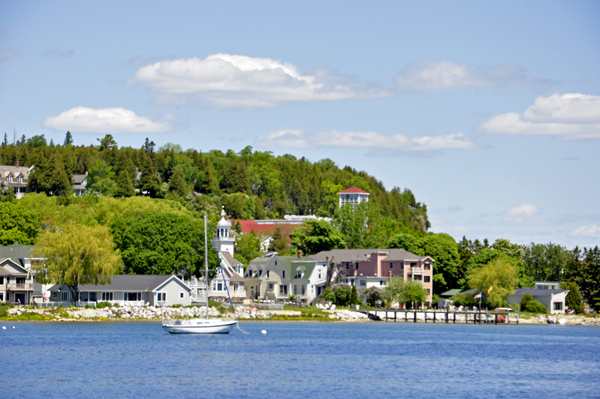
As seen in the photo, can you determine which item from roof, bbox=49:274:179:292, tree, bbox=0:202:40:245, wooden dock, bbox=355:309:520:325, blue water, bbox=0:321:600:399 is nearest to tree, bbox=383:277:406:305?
wooden dock, bbox=355:309:520:325

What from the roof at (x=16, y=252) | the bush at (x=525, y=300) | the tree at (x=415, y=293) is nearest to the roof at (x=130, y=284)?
the roof at (x=16, y=252)

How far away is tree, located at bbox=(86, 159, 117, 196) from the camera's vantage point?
16062cm

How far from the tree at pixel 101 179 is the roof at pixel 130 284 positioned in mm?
68205

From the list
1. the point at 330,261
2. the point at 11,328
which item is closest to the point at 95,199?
the point at 330,261

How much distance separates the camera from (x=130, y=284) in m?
89.4

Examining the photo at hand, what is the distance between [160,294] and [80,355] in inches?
1400

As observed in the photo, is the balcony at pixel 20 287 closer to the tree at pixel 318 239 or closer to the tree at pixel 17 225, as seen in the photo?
the tree at pixel 17 225

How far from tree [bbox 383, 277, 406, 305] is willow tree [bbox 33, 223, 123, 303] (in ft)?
114

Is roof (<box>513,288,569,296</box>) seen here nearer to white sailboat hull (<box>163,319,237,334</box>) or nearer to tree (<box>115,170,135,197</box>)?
white sailboat hull (<box>163,319,237,334</box>)

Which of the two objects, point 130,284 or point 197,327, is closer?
point 197,327

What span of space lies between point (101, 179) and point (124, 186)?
16.0 feet

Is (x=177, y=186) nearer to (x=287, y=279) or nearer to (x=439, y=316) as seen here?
(x=287, y=279)

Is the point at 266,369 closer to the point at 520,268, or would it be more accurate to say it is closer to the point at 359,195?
A: the point at 520,268

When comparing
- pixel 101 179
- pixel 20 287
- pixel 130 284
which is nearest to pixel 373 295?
pixel 130 284
